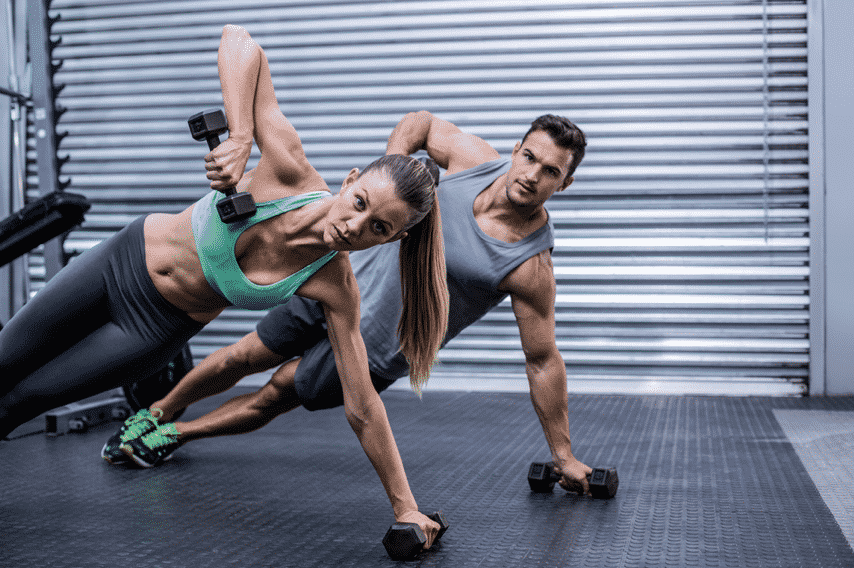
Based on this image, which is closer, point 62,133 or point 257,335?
point 257,335

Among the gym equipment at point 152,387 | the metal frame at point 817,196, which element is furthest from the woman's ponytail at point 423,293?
the metal frame at point 817,196

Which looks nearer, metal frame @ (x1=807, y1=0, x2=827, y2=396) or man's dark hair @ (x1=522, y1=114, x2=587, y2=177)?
man's dark hair @ (x1=522, y1=114, x2=587, y2=177)

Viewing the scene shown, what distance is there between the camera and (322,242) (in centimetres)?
207

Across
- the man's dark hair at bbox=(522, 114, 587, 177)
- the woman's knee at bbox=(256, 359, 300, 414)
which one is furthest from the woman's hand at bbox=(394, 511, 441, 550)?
the man's dark hair at bbox=(522, 114, 587, 177)

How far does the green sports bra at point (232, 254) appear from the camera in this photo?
81.7 inches

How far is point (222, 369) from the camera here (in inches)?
120

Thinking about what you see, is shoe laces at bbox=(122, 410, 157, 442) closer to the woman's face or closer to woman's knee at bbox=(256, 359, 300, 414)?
woman's knee at bbox=(256, 359, 300, 414)

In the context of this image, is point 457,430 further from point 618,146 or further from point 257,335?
point 618,146

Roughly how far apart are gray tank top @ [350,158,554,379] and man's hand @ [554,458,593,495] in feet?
1.92

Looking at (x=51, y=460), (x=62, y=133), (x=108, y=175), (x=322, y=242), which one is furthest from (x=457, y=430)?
(x=62, y=133)

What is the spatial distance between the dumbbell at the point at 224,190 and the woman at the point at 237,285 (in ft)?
0.15

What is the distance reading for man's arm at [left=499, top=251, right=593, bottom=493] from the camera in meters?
2.69

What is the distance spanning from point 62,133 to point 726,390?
16.0ft

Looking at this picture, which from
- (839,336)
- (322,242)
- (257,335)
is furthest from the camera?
(839,336)
